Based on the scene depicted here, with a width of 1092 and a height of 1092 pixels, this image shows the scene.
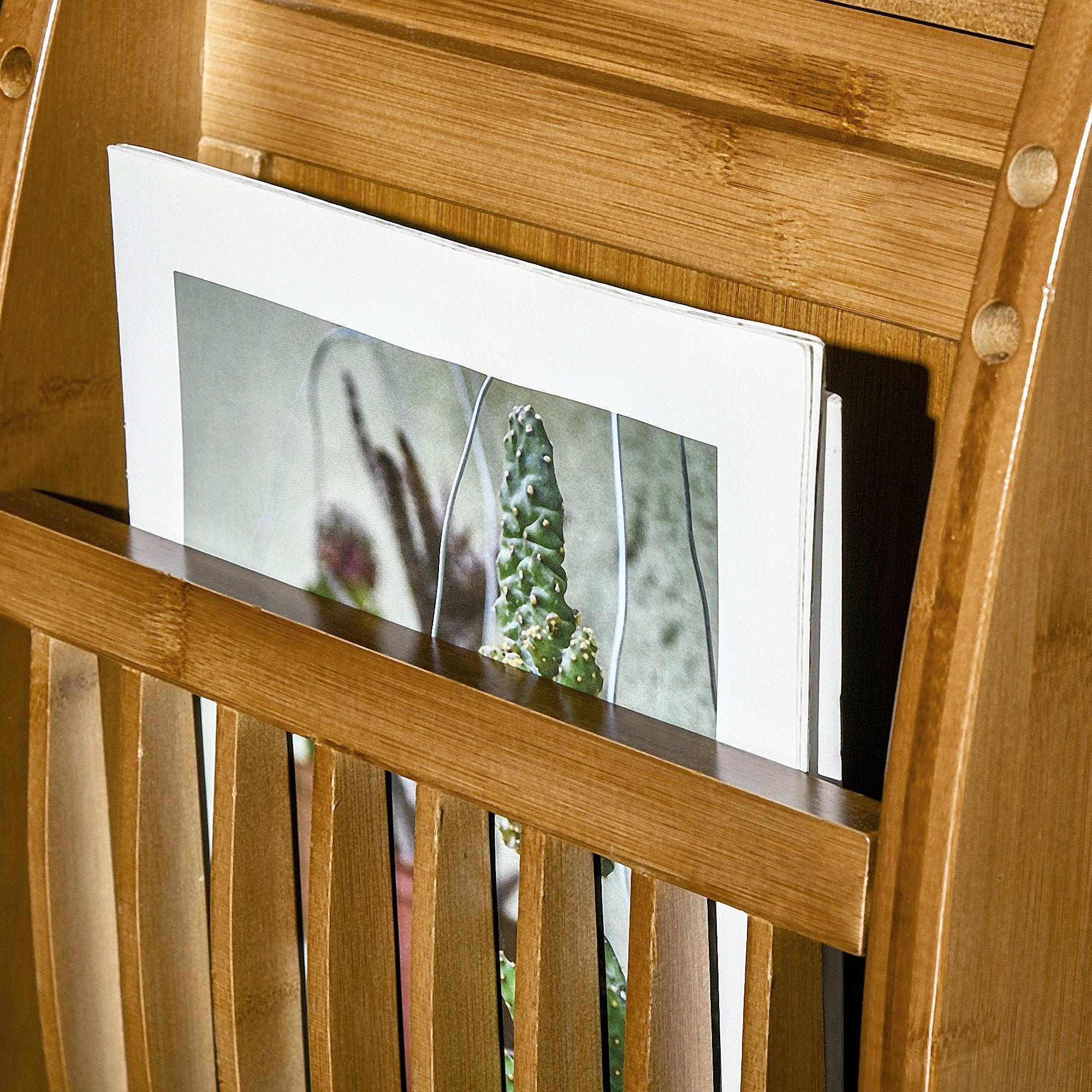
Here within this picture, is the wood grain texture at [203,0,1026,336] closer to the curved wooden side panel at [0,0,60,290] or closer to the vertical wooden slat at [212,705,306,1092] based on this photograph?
the curved wooden side panel at [0,0,60,290]

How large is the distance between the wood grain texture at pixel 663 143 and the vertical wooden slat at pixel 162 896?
24cm

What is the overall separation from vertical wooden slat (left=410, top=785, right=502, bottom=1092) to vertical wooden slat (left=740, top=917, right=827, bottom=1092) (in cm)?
11

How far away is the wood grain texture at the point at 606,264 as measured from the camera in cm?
45

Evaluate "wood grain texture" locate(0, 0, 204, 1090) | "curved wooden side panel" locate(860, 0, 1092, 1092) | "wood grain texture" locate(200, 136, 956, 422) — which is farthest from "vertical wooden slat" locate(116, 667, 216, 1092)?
"curved wooden side panel" locate(860, 0, 1092, 1092)

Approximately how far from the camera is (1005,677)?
354mm

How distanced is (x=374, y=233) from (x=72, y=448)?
0.21 m

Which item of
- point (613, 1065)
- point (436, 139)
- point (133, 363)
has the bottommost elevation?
point (613, 1065)

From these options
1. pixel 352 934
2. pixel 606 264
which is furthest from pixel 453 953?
pixel 606 264

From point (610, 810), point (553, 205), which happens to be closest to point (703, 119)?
point (553, 205)

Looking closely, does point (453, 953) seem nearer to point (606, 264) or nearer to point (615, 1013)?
point (615, 1013)

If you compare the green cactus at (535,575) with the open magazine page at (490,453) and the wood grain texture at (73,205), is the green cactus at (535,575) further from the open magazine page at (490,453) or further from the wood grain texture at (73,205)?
the wood grain texture at (73,205)

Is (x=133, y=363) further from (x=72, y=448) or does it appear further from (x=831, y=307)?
(x=831, y=307)

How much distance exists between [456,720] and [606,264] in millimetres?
167

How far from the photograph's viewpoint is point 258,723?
546 mm
